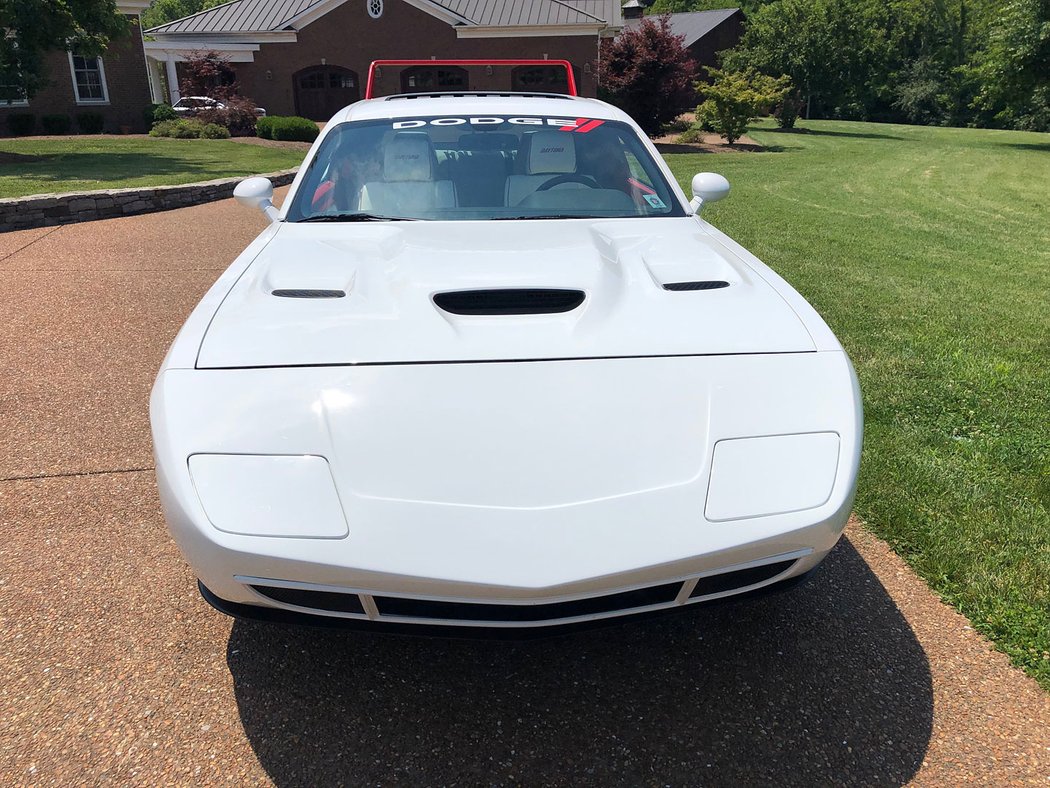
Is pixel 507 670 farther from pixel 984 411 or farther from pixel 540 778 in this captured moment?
pixel 984 411

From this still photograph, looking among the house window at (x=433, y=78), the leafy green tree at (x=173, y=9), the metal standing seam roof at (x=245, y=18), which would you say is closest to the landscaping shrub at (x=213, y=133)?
the house window at (x=433, y=78)

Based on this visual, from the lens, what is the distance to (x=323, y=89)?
28609 millimetres

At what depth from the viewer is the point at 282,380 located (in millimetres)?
2002

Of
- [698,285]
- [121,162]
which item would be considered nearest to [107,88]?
[121,162]

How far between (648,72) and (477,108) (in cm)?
2072

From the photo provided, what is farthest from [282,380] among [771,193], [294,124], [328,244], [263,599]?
[294,124]

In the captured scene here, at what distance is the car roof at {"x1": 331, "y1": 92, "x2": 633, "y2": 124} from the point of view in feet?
11.9

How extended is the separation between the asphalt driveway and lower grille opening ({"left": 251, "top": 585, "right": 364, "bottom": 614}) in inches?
6.1

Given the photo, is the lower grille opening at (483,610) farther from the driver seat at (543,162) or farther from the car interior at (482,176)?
the driver seat at (543,162)

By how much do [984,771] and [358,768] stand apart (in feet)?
5.19

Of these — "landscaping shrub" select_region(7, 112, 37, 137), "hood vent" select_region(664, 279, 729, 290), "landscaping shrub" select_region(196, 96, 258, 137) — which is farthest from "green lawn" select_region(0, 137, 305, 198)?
"hood vent" select_region(664, 279, 729, 290)

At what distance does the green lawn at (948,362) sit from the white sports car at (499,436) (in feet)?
3.85

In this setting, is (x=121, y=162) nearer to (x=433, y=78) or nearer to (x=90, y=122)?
(x=90, y=122)

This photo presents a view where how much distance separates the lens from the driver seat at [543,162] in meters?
Result: 3.35
